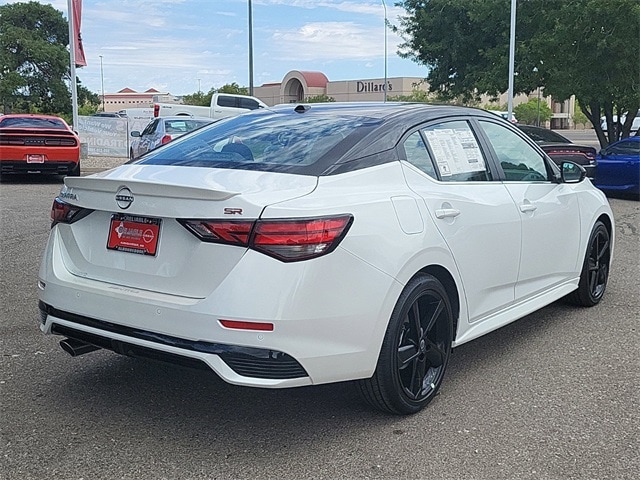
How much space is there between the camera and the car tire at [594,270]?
559 cm

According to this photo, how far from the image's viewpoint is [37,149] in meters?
13.8

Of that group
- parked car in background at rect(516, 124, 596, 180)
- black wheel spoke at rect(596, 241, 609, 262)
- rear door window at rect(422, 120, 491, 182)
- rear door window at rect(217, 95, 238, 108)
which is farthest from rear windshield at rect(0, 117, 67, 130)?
rear door window at rect(422, 120, 491, 182)

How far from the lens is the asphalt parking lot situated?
307 cm

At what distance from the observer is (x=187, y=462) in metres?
3.10

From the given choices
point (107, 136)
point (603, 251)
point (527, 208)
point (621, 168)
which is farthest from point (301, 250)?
point (107, 136)

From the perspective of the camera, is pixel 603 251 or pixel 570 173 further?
pixel 603 251

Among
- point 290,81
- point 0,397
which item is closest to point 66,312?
point 0,397

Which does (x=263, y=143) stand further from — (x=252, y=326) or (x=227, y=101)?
(x=227, y=101)

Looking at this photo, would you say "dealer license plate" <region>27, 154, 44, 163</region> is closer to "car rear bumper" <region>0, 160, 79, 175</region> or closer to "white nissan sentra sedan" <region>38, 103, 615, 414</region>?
"car rear bumper" <region>0, 160, 79, 175</region>

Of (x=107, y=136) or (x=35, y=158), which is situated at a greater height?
(x=107, y=136)

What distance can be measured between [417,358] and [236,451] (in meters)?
1.03

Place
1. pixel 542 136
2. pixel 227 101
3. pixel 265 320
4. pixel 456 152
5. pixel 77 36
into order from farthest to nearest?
pixel 227 101 → pixel 77 36 → pixel 542 136 → pixel 456 152 → pixel 265 320

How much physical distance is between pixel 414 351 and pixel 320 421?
585 millimetres

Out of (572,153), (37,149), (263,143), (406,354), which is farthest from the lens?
(37,149)
